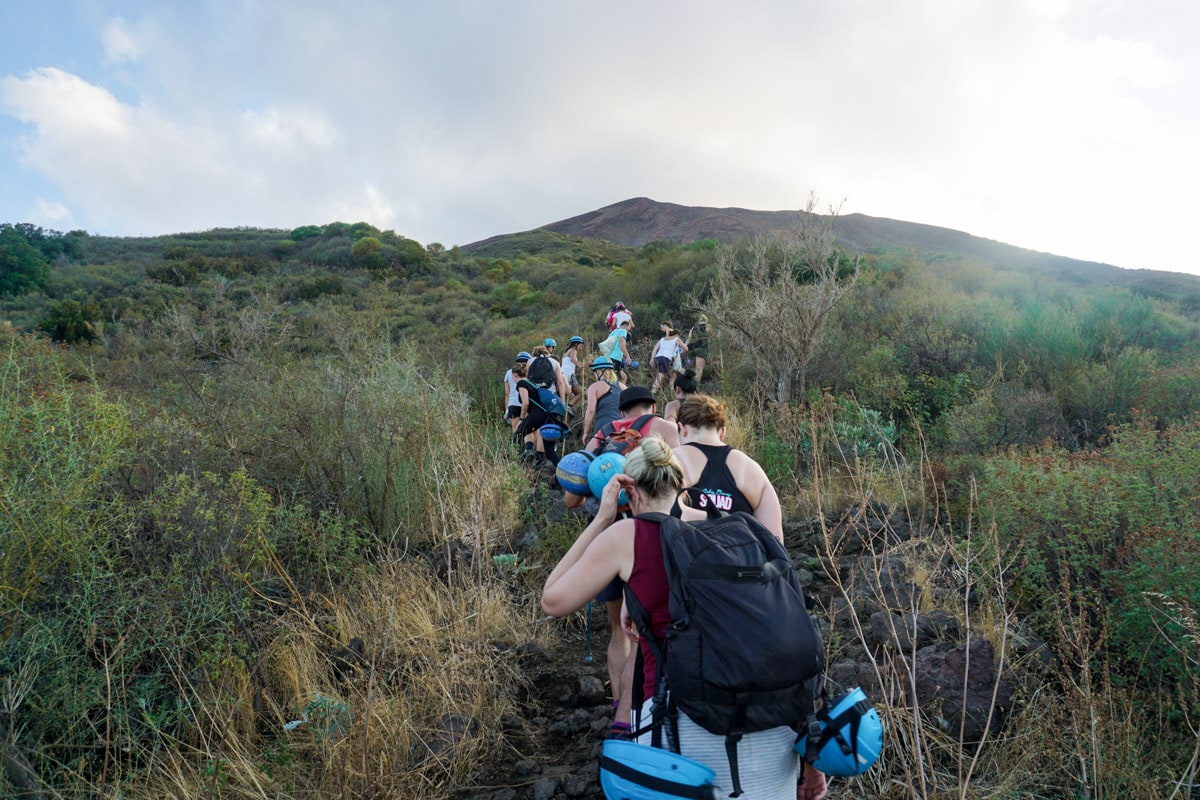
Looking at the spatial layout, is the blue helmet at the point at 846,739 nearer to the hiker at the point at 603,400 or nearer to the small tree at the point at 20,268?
the hiker at the point at 603,400

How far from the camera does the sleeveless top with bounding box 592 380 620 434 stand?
690cm

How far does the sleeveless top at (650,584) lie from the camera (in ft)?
7.09

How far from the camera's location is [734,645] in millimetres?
1903

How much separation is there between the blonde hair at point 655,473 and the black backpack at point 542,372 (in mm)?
6451

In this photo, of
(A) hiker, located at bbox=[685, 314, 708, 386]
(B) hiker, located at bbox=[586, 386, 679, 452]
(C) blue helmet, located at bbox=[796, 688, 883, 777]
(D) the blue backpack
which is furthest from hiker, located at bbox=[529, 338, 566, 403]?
(C) blue helmet, located at bbox=[796, 688, 883, 777]

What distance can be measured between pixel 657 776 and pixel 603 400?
5.25 meters

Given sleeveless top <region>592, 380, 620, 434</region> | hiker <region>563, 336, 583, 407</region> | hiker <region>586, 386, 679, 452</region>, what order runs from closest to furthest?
hiker <region>586, 386, 679, 452</region>, sleeveless top <region>592, 380, 620, 434</region>, hiker <region>563, 336, 583, 407</region>

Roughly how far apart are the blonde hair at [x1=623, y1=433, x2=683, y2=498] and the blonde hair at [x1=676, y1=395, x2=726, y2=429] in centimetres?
118

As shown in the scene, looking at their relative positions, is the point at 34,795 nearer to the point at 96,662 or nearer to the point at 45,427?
the point at 96,662

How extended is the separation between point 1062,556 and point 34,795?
5771mm

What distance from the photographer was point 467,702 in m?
3.80

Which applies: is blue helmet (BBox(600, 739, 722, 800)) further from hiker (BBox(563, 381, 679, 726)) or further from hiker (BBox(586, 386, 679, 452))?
hiker (BBox(586, 386, 679, 452))

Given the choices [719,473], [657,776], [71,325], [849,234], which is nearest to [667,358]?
[719,473]

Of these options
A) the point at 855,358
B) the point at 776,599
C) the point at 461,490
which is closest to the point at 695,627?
the point at 776,599
